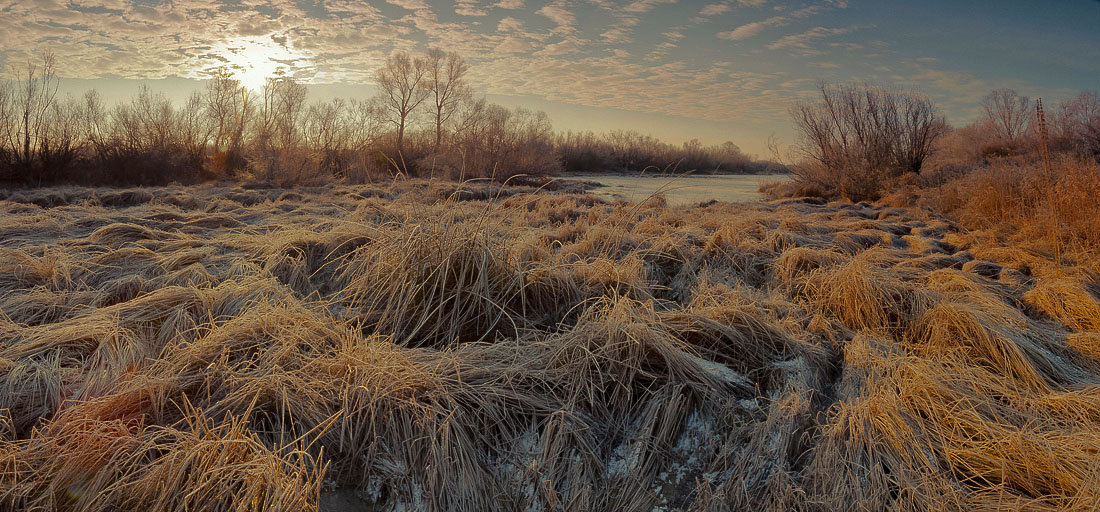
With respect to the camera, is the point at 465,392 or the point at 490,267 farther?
the point at 490,267

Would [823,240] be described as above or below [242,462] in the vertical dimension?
above

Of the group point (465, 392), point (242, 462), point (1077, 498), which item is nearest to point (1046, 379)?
point (1077, 498)

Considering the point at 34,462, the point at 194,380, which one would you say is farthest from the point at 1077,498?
the point at 34,462

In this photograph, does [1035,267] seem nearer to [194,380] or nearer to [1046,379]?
[1046,379]

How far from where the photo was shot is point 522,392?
2248 mm

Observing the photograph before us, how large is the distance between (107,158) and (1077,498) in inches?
1018

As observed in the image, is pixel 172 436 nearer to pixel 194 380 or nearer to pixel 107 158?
pixel 194 380

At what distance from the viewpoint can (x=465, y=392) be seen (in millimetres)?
2121

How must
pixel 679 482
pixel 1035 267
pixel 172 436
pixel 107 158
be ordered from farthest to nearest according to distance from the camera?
pixel 107 158 < pixel 1035 267 < pixel 679 482 < pixel 172 436

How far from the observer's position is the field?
1768mm

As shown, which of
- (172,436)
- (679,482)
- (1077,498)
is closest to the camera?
(1077,498)

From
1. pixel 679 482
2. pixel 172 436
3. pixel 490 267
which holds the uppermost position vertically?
pixel 490 267

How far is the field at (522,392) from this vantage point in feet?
5.80

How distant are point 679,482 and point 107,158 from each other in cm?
2483
